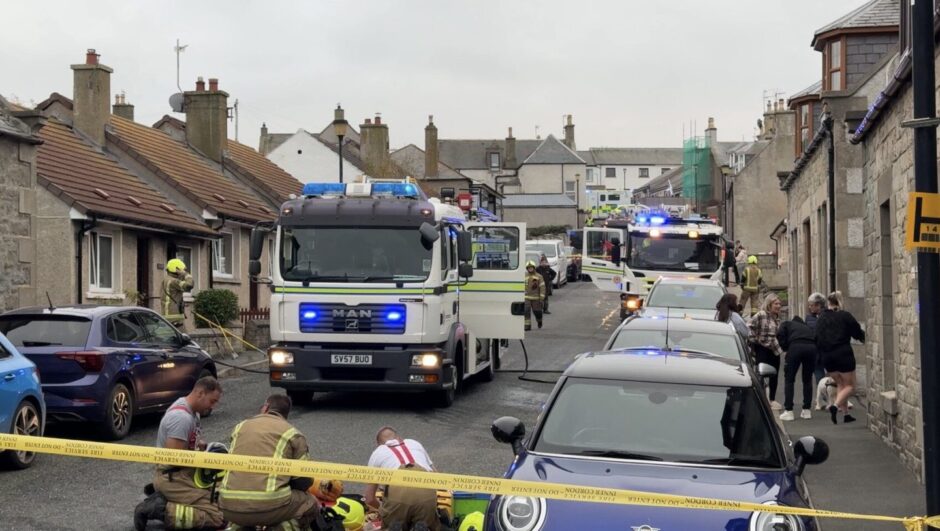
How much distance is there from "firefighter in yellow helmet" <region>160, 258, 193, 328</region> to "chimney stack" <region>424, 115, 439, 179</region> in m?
44.0

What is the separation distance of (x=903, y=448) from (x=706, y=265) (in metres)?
16.6

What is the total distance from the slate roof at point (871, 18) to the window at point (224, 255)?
662 inches

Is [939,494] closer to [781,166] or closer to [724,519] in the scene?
[724,519]

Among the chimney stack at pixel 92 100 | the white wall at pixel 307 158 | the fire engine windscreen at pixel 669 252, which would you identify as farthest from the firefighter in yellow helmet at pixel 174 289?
the white wall at pixel 307 158

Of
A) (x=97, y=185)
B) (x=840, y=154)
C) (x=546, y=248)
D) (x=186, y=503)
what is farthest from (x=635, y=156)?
(x=186, y=503)

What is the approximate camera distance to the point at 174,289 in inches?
786

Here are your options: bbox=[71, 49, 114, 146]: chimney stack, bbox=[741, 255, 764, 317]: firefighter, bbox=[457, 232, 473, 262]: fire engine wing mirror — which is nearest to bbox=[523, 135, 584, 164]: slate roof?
bbox=[741, 255, 764, 317]: firefighter

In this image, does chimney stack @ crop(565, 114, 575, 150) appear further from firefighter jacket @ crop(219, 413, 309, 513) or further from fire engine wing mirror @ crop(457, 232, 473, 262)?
firefighter jacket @ crop(219, 413, 309, 513)

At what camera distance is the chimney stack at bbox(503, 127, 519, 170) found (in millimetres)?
107062

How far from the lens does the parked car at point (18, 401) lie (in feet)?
36.1

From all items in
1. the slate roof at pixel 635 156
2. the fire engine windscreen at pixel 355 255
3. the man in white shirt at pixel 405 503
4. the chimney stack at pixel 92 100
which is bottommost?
the man in white shirt at pixel 405 503

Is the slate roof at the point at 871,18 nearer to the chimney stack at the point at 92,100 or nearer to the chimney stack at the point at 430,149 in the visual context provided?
the chimney stack at the point at 92,100

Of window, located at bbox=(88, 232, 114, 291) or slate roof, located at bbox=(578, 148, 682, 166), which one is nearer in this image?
window, located at bbox=(88, 232, 114, 291)

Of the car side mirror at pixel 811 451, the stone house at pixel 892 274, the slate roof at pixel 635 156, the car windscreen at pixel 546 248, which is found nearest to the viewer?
the car side mirror at pixel 811 451
